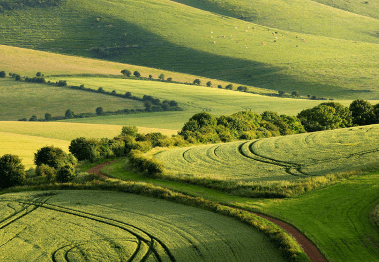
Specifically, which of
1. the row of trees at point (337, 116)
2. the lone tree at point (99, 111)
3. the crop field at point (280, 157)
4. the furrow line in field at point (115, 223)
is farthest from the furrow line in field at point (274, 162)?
the lone tree at point (99, 111)

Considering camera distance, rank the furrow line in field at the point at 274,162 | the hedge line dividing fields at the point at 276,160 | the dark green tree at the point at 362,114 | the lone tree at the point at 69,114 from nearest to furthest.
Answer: the hedge line dividing fields at the point at 276,160 < the furrow line in field at the point at 274,162 < the dark green tree at the point at 362,114 < the lone tree at the point at 69,114

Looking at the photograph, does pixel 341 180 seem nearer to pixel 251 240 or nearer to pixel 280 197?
pixel 280 197

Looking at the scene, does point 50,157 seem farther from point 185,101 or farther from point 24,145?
point 185,101

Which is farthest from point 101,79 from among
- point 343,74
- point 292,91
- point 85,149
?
point 85,149

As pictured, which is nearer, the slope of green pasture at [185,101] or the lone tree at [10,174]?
the lone tree at [10,174]

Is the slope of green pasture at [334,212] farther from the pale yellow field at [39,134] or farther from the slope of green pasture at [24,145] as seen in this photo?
the pale yellow field at [39,134]

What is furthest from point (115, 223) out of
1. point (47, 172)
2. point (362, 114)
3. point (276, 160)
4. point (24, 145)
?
point (362, 114)
